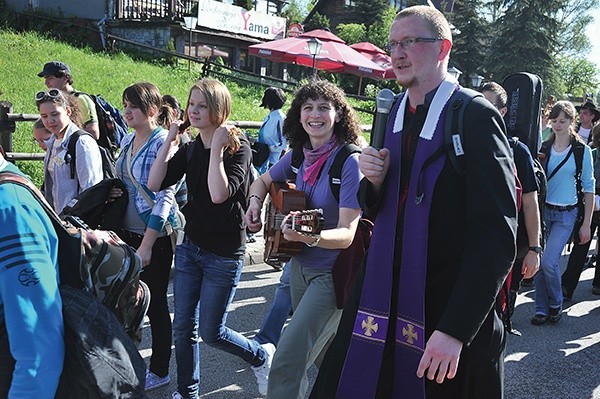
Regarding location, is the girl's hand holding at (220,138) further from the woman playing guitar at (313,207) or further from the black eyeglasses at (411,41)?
the black eyeglasses at (411,41)

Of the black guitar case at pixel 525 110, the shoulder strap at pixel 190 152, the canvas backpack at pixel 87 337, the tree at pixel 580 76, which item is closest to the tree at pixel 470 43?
the tree at pixel 580 76

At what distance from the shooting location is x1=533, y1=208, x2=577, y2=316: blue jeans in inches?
241

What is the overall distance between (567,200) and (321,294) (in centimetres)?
391

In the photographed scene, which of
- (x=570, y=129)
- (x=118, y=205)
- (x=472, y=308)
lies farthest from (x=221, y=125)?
(x=570, y=129)

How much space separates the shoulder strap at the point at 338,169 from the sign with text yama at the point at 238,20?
86.5ft

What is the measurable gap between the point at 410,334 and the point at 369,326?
0.54 feet

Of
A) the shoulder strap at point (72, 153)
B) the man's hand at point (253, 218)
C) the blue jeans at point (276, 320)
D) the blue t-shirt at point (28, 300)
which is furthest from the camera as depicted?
the blue jeans at point (276, 320)

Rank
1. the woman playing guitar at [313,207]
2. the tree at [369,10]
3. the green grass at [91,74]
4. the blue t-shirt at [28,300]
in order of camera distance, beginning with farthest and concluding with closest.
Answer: the tree at [369,10] < the green grass at [91,74] < the woman playing guitar at [313,207] < the blue t-shirt at [28,300]

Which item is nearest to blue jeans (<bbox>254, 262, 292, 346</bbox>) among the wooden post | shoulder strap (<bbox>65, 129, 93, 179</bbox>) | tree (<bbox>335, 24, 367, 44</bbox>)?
shoulder strap (<bbox>65, 129, 93, 179</bbox>)

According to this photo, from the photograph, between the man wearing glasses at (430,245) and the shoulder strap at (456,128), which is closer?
the man wearing glasses at (430,245)

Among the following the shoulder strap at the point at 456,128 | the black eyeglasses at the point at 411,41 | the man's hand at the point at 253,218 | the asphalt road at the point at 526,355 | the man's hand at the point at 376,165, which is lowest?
the asphalt road at the point at 526,355

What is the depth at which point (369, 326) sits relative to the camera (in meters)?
2.34

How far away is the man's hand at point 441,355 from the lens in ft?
6.64

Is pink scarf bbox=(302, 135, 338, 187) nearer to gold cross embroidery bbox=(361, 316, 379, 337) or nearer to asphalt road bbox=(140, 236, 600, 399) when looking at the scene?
gold cross embroidery bbox=(361, 316, 379, 337)
